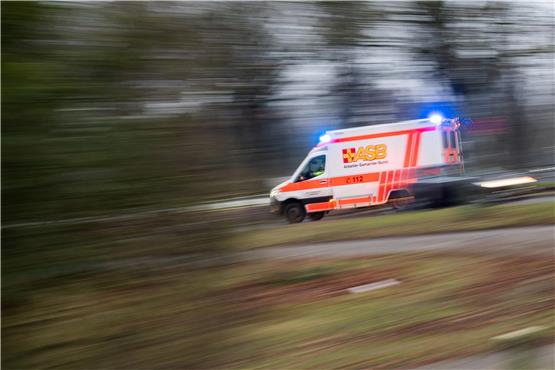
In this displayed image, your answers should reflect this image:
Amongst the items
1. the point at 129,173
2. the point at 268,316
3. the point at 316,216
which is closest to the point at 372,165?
the point at 316,216

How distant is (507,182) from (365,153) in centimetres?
252

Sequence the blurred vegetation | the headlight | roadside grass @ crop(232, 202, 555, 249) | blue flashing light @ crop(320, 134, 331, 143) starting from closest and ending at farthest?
the blurred vegetation < blue flashing light @ crop(320, 134, 331, 143) < the headlight < roadside grass @ crop(232, 202, 555, 249)

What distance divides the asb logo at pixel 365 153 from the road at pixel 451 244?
1.53m

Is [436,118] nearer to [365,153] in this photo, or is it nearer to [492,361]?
[365,153]

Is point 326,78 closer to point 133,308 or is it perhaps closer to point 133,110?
point 133,110

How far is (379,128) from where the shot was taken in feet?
21.9

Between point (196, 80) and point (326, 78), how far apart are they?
2.35 m

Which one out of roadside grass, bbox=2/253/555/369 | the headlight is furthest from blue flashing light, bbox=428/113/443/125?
roadside grass, bbox=2/253/555/369

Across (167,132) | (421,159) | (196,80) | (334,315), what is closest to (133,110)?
(167,132)

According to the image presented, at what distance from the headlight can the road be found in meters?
0.73

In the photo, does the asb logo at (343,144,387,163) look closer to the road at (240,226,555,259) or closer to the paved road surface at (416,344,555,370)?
the road at (240,226,555,259)

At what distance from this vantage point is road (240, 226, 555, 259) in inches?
266

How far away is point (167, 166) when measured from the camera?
289 centimetres

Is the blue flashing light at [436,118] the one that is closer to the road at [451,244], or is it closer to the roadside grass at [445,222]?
the roadside grass at [445,222]
